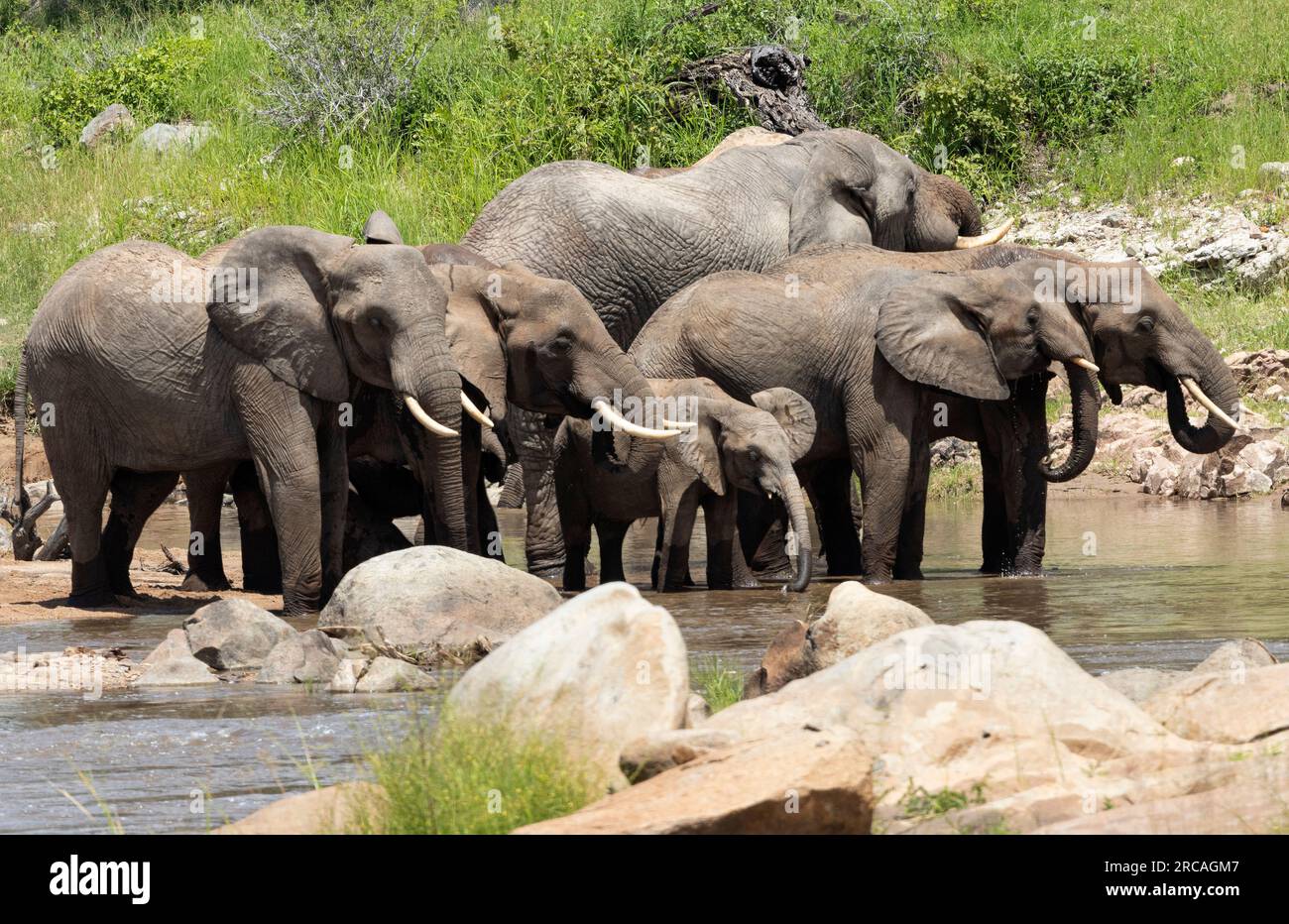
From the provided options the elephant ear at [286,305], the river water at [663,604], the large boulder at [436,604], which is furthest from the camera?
the elephant ear at [286,305]

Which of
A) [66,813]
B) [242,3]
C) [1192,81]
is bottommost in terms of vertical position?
[66,813]

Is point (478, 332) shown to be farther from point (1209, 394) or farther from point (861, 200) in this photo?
point (861, 200)

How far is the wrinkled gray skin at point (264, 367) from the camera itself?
1176 cm

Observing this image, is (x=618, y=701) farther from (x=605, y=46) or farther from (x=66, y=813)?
(x=605, y=46)

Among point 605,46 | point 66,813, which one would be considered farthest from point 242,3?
point 66,813

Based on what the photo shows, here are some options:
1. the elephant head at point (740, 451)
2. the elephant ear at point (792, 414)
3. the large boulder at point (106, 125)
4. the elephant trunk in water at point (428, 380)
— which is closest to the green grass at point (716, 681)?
the elephant trunk in water at point (428, 380)

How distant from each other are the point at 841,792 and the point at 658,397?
277 inches

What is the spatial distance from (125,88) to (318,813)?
25047mm

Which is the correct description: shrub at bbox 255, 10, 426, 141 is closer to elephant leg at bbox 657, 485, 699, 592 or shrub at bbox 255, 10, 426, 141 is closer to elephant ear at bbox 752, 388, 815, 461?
elephant ear at bbox 752, 388, 815, 461

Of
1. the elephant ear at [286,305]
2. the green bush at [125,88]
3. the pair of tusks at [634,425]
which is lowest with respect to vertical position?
the pair of tusks at [634,425]

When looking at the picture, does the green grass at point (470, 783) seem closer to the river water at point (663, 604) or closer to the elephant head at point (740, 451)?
the river water at point (663, 604)

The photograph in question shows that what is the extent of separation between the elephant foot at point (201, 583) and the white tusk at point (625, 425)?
9.72 feet

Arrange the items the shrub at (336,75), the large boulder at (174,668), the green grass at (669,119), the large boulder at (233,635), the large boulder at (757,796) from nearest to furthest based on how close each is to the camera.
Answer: the large boulder at (757,796), the large boulder at (174,668), the large boulder at (233,635), the green grass at (669,119), the shrub at (336,75)

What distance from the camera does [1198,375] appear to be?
13555mm
